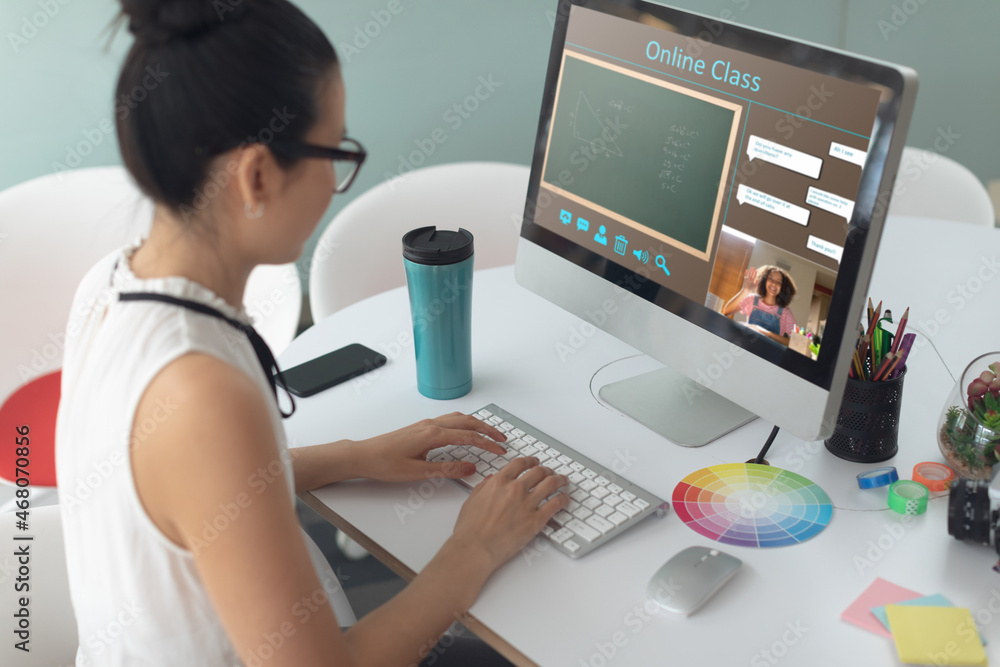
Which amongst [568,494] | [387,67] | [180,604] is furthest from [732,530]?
[387,67]

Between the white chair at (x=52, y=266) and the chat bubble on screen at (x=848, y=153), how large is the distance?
3.82ft

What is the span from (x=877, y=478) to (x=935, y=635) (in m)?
0.24

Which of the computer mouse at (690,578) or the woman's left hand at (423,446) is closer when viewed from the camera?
the computer mouse at (690,578)

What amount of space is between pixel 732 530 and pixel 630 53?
617 mm

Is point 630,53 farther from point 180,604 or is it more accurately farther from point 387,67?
point 387,67

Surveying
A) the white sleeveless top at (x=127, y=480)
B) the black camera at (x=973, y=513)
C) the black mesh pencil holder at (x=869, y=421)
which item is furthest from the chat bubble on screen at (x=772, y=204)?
the white sleeveless top at (x=127, y=480)

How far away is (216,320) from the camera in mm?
792

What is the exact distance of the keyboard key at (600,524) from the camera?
0.96 m

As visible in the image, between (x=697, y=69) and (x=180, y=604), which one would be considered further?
(x=697, y=69)

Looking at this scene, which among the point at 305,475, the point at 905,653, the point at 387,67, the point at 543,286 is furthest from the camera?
the point at 387,67

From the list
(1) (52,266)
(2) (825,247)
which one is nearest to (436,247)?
(2) (825,247)

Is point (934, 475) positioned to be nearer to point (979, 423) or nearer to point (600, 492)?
point (979, 423)

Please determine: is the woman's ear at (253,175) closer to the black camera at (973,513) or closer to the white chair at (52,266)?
the black camera at (973,513)

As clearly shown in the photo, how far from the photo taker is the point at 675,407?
3.95 ft
